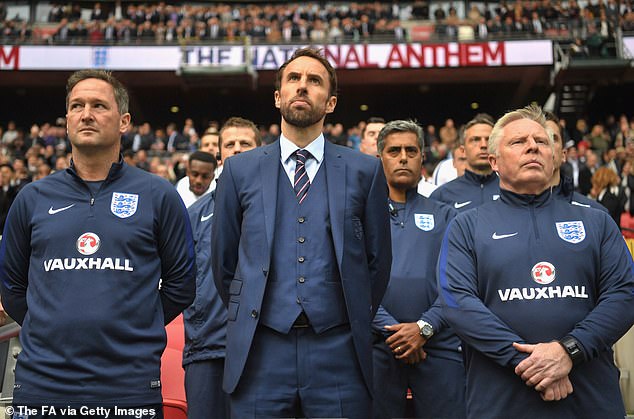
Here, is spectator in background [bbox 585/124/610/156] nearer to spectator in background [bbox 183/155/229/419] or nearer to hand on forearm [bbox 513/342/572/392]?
spectator in background [bbox 183/155/229/419]

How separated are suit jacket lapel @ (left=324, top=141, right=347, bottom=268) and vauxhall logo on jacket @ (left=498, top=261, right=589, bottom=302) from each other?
74 cm

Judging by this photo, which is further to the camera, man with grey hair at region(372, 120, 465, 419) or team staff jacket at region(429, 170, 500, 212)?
team staff jacket at region(429, 170, 500, 212)

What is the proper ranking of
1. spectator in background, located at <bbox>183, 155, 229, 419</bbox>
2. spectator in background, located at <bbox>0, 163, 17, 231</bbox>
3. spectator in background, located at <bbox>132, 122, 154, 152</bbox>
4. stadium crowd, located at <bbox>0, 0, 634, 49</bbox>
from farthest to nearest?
stadium crowd, located at <bbox>0, 0, 634, 49</bbox>, spectator in background, located at <bbox>132, 122, 154, 152</bbox>, spectator in background, located at <bbox>0, 163, 17, 231</bbox>, spectator in background, located at <bbox>183, 155, 229, 419</bbox>

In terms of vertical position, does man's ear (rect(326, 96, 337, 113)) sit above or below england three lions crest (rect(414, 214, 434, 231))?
above


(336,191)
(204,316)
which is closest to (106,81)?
(336,191)

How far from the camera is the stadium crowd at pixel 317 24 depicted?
23094 mm

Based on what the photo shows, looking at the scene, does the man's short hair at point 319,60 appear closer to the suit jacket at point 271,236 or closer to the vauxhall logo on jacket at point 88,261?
the suit jacket at point 271,236

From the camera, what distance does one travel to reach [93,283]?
2.78m

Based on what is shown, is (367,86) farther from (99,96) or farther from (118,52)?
(99,96)

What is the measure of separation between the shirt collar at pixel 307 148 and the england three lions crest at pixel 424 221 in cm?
120

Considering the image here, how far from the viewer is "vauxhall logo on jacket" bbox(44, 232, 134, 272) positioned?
9.13ft
